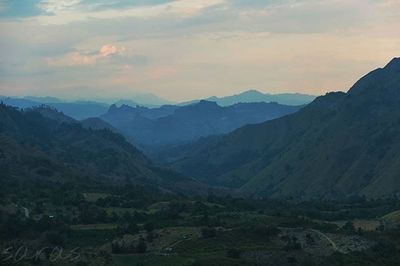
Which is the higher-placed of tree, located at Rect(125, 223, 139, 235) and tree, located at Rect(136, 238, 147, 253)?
tree, located at Rect(125, 223, 139, 235)

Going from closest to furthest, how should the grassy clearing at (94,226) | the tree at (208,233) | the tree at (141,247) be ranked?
the tree at (141,247)
the tree at (208,233)
the grassy clearing at (94,226)

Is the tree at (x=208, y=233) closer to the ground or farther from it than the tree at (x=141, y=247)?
farther from it

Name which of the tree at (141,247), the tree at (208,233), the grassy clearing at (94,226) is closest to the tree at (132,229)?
the grassy clearing at (94,226)

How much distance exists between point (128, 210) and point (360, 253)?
6140 cm

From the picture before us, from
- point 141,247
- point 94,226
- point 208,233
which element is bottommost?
point 94,226

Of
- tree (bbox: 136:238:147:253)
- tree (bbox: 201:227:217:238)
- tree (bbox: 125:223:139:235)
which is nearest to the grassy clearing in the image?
tree (bbox: 125:223:139:235)

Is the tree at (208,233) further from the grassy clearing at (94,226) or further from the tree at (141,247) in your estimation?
the grassy clearing at (94,226)

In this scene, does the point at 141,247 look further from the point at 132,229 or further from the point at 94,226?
the point at 94,226

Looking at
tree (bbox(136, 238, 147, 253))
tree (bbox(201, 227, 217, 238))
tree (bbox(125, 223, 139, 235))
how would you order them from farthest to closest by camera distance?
tree (bbox(125, 223, 139, 235)) < tree (bbox(201, 227, 217, 238)) < tree (bbox(136, 238, 147, 253))

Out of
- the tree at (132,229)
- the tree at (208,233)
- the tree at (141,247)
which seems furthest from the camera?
the tree at (132,229)

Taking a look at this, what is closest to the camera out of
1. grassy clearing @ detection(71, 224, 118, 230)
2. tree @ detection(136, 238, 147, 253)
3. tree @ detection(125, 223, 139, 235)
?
tree @ detection(136, 238, 147, 253)

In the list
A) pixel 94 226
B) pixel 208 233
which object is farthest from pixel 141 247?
pixel 94 226

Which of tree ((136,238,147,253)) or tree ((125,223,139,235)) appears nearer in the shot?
tree ((136,238,147,253))

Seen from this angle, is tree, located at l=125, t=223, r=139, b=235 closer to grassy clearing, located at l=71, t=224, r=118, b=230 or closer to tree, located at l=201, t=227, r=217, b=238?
grassy clearing, located at l=71, t=224, r=118, b=230
